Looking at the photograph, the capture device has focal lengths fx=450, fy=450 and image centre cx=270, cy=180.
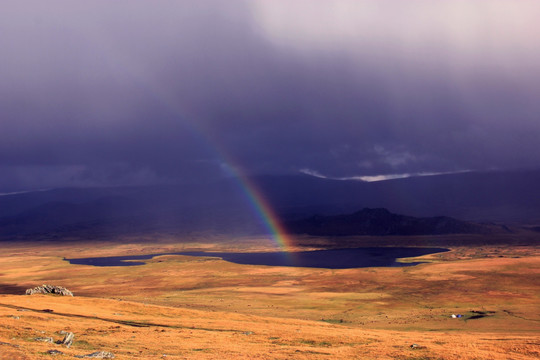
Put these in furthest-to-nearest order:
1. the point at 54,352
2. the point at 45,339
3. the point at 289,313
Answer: the point at 289,313, the point at 45,339, the point at 54,352

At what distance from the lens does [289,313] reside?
70562 mm

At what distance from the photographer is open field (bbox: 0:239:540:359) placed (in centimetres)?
3509

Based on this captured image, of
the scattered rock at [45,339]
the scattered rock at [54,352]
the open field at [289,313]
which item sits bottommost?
the open field at [289,313]

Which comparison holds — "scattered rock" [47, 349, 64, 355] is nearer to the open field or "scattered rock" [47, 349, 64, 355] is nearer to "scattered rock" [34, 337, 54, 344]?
the open field

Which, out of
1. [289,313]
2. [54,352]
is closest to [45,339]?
[54,352]

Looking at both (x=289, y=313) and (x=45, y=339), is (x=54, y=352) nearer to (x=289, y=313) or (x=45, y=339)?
(x=45, y=339)

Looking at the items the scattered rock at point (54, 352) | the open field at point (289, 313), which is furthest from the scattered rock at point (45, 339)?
the scattered rock at point (54, 352)

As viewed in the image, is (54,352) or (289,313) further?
(289,313)

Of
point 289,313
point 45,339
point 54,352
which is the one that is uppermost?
point 54,352

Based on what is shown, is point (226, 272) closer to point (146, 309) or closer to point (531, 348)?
point (146, 309)

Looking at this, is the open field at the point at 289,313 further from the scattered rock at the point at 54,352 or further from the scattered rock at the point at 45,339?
the scattered rock at the point at 45,339

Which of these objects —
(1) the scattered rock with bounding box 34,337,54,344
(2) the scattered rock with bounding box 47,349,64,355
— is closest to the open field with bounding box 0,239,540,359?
(2) the scattered rock with bounding box 47,349,64,355

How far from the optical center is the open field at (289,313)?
35094mm

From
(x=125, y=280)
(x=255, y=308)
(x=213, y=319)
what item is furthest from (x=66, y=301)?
(x=125, y=280)
